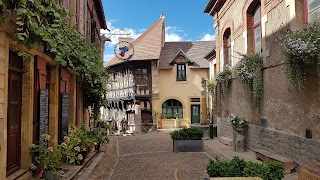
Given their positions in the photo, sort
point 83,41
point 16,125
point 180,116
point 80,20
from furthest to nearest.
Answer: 1. point 180,116
2. point 80,20
3. point 83,41
4. point 16,125

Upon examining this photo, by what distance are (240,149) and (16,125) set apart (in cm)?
759

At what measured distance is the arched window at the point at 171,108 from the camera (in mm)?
26328

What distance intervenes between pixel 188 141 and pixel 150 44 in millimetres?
16794

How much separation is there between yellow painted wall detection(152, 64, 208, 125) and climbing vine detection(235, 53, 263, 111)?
1636 cm

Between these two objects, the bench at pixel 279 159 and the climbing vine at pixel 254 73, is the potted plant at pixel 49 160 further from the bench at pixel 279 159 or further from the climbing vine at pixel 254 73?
the climbing vine at pixel 254 73

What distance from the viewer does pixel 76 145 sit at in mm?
7195

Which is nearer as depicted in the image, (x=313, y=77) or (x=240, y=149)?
(x=313, y=77)

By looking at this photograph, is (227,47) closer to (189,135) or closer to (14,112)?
(189,135)

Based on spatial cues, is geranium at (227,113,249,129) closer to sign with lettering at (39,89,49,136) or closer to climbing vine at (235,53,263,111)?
climbing vine at (235,53,263,111)

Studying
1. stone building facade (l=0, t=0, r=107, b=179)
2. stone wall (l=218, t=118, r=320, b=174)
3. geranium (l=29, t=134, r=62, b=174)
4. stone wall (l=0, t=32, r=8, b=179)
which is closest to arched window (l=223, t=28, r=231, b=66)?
stone wall (l=218, t=118, r=320, b=174)

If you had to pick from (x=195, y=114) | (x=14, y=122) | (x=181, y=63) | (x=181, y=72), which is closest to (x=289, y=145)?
(x=14, y=122)

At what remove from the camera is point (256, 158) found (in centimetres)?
895

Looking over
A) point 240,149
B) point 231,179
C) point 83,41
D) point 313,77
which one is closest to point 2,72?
point 231,179

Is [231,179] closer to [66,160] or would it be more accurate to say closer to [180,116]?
[66,160]
